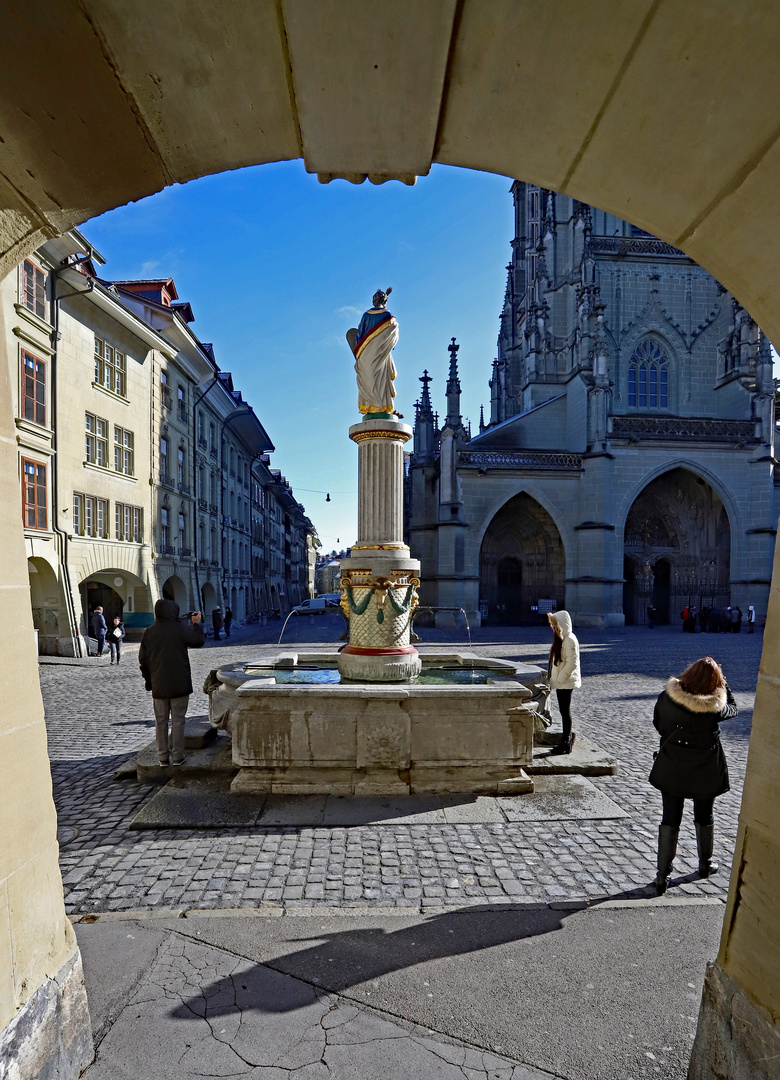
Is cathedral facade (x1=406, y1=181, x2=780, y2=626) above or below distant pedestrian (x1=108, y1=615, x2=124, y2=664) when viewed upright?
above

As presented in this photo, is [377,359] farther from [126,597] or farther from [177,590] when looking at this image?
[177,590]

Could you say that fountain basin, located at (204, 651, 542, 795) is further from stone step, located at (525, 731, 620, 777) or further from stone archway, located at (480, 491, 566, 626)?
stone archway, located at (480, 491, 566, 626)

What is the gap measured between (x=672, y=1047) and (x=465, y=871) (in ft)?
5.61

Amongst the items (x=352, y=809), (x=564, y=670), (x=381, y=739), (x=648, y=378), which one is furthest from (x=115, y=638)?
(x=648, y=378)

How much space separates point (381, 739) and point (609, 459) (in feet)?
84.2

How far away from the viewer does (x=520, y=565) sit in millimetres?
31562

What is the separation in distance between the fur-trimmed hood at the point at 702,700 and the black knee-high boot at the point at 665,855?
833 millimetres

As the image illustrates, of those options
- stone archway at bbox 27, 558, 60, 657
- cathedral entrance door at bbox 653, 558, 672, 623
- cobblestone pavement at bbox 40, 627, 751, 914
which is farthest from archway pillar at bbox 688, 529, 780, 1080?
cathedral entrance door at bbox 653, 558, 672, 623

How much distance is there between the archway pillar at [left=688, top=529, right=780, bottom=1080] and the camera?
6.33 ft

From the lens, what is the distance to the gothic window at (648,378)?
3234 centimetres

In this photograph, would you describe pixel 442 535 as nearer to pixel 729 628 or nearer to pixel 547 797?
pixel 729 628

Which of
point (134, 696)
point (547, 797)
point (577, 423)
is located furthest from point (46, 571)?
point (577, 423)

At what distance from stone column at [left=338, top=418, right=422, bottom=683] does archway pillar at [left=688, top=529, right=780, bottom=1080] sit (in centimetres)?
489

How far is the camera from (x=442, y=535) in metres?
27.5
